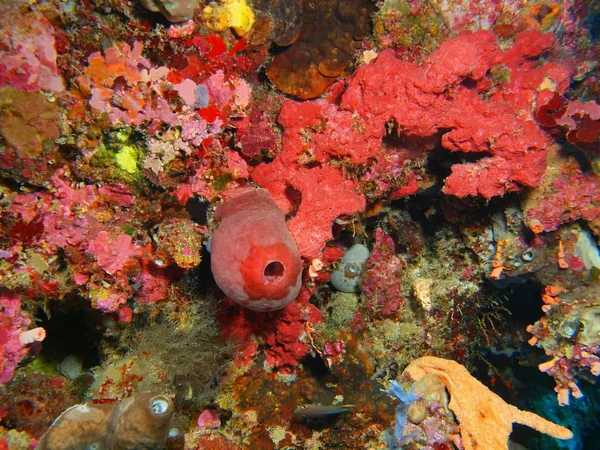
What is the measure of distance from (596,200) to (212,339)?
193 inches

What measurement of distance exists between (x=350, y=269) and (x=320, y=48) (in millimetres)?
3085

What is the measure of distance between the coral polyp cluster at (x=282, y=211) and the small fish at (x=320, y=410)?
4 centimetres


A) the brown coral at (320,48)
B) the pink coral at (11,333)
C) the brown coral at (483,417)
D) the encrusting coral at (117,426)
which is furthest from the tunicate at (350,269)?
the pink coral at (11,333)

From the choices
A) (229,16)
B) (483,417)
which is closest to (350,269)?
(483,417)

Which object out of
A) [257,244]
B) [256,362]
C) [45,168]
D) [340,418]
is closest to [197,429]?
[256,362]

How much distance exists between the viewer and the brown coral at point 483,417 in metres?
3.72

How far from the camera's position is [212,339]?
4473 millimetres

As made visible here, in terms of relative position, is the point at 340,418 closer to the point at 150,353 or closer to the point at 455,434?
the point at 455,434

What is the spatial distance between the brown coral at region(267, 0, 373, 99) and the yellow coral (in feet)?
1.73

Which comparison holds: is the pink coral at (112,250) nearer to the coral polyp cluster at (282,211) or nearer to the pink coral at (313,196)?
the coral polyp cluster at (282,211)

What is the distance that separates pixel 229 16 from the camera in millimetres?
3422

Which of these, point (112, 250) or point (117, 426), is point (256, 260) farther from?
point (117, 426)

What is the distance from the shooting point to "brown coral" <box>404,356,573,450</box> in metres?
3.72

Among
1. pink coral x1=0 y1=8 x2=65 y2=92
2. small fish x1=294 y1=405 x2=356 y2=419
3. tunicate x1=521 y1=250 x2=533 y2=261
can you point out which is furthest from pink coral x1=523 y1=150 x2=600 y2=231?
pink coral x1=0 y1=8 x2=65 y2=92
